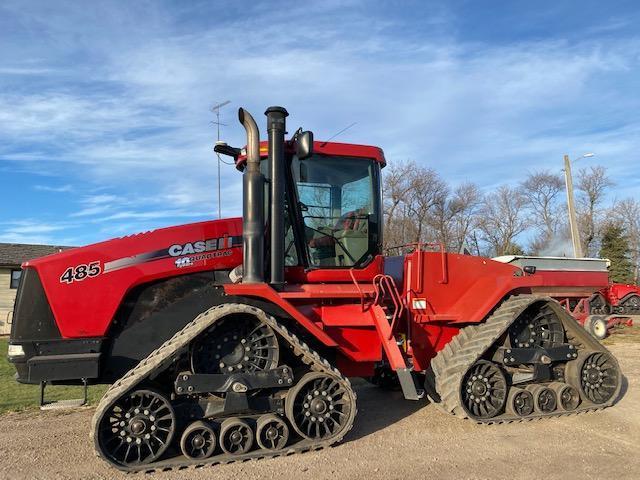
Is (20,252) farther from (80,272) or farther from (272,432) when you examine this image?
(272,432)

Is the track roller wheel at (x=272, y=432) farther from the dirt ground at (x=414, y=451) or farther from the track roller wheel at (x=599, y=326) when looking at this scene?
the track roller wheel at (x=599, y=326)

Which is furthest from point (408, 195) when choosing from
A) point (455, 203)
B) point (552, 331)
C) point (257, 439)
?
point (257, 439)

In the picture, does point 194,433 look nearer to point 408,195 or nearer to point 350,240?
point 350,240

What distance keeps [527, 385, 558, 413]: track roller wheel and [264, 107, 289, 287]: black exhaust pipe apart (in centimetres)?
329

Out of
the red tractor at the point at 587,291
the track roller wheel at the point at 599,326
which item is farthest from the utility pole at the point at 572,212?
the track roller wheel at the point at 599,326

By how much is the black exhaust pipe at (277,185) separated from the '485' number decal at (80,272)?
65.4 inches

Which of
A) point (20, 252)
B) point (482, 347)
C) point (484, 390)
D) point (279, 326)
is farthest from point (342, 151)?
point (20, 252)

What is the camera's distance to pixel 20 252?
2933 centimetres

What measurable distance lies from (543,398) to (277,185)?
392 cm

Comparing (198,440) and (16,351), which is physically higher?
(16,351)

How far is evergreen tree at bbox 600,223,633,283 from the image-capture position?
121 feet

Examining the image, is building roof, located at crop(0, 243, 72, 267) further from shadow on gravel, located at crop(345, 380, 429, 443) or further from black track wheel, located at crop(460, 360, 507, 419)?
black track wheel, located at crop(460, 360, 507, 419)

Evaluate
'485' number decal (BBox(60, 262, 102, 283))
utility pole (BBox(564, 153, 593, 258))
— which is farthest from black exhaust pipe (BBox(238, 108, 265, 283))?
utility pole (BBox(564, 153, 593, 258))

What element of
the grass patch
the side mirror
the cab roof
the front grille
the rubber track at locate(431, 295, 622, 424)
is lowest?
the grass patch
